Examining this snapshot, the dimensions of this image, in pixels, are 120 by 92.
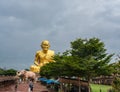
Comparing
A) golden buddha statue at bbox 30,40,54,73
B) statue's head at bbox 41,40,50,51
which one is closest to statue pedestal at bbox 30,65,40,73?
golden buddha statue at bbox 30,40,54,73

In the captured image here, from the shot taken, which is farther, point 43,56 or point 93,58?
point 43,56

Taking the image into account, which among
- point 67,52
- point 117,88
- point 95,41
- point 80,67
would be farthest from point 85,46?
point 117,88

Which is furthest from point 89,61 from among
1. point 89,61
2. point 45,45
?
point 45,45

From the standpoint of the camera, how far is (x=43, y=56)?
216 feet

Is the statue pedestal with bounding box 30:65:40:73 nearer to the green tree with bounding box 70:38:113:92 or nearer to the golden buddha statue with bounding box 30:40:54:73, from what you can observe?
the golden buddha statue with bounding box 30:40:54:73

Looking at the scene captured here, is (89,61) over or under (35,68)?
under

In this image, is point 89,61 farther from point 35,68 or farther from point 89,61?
point 35,68

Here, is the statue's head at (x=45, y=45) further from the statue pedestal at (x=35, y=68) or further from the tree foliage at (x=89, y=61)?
the tree foliage at (x=89, y=61)

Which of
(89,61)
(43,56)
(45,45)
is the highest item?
(45,45)

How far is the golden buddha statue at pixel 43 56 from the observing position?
65.1m

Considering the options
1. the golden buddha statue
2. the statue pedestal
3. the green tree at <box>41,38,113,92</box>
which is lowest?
the green tree at <box>41,38,113,92</box>

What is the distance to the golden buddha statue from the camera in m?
65.1

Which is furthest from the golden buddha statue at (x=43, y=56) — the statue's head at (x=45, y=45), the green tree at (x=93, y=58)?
the green tree at (x=93, y=58)

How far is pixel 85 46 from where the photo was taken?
106ft
